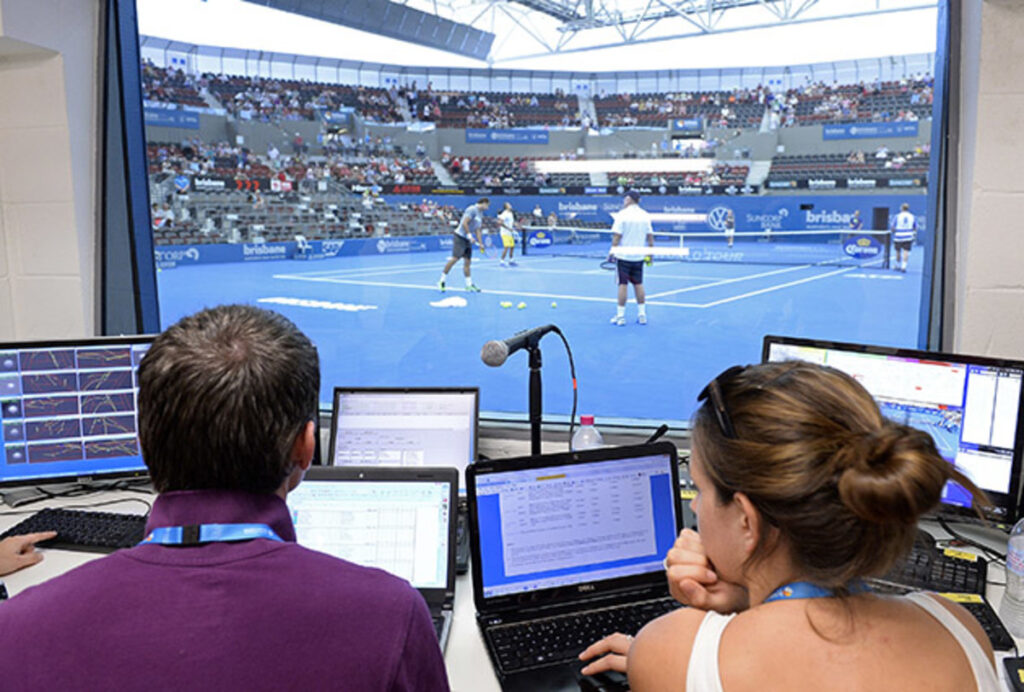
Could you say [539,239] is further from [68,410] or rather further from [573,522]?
[573,522]

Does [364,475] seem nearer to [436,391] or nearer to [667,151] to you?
[436,391]

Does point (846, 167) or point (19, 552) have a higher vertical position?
point (846, 167)

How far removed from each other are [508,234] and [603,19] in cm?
114

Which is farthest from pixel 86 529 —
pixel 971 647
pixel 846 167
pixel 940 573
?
pixel 846 167

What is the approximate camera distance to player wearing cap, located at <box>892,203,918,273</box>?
2.61 m

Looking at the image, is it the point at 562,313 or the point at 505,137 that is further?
the point at 562,313

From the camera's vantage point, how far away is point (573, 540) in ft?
5.19

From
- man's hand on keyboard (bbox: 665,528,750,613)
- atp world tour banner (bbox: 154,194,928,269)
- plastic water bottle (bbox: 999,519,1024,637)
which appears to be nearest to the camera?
man's hand on keyboard (bbox: 665,528,750,613)

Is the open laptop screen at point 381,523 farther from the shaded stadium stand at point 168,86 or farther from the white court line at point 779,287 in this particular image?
the white court line at point 779,287

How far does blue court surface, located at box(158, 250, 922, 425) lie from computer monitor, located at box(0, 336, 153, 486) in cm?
127

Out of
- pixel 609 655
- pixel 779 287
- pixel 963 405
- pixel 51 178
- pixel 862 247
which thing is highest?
pixel 51 178

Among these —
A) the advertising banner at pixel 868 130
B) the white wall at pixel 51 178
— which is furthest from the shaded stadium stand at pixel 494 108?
the white wall at pixel 51 178

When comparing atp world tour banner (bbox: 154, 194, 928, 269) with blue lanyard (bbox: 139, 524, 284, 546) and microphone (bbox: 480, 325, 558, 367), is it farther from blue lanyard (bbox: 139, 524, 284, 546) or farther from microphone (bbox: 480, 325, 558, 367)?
blue lanyard (bbox: 139, 524, 284, 546)

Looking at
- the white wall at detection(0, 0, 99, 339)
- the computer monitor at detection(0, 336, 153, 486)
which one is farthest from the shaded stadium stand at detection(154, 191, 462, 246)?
the computer monitor at detection(0, 336, 153, 486)
